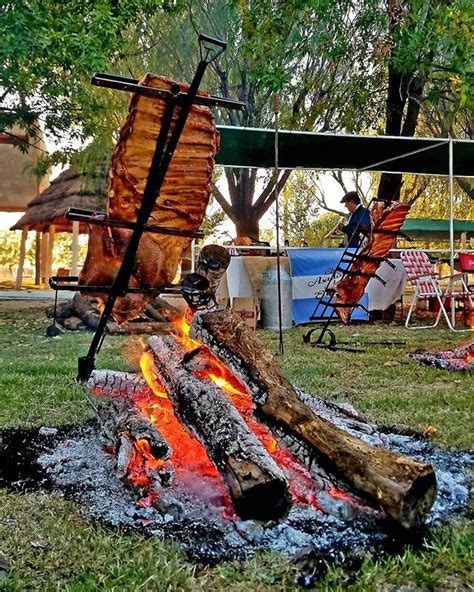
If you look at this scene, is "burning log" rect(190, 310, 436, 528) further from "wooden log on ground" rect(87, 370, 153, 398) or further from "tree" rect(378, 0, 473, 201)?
"tree" rect(378, 0, 473, 201)

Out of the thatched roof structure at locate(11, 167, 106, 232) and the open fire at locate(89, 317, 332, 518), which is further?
the thatched roof structure at locate(11, 167, 106, 232)

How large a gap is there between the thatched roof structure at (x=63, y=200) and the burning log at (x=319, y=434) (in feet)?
40.2

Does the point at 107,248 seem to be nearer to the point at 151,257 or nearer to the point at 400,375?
the point at 151,257

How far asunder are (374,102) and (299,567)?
570 inches

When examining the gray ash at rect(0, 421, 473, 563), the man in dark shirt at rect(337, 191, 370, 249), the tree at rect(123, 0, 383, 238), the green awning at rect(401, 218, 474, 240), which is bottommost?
the gray ash at rect(0, 421, 473, 563)

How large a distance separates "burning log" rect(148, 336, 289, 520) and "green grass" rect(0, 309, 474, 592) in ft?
0.75

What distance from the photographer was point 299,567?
1907 mm

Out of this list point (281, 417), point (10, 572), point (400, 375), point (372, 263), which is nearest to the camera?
point (10, 572)

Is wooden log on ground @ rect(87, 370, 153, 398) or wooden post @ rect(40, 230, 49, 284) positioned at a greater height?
wooden post @ rect(40, 230, 49, 284)

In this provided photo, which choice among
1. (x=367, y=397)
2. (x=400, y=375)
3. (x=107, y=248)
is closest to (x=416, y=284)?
(x=400, y=375)

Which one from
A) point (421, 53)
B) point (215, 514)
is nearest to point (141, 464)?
point (215, 514)

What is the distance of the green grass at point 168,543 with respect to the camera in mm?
1808

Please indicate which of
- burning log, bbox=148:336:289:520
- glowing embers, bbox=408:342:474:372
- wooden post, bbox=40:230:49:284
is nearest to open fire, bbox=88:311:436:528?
burning log, bbox=148:336:289:520

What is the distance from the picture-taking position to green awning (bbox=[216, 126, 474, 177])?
9.34 metres
